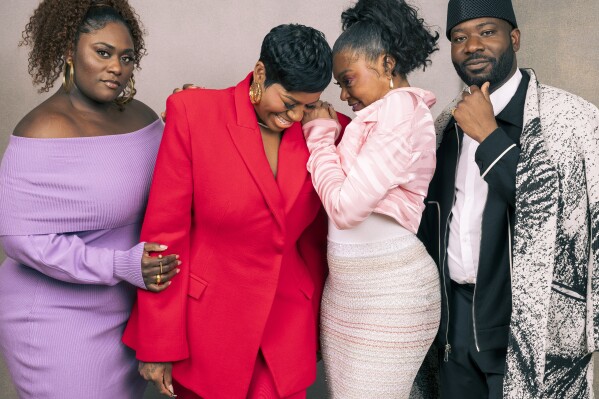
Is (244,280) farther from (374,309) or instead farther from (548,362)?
A: (548,362)

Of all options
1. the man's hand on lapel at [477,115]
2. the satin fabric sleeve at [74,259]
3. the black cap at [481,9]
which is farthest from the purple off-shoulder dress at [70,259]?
the black cap at [481,9]

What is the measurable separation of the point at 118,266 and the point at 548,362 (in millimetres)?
1435

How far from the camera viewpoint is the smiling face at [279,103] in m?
2.09

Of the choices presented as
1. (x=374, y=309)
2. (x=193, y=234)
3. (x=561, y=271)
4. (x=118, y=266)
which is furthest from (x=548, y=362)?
(x=118, y=266)

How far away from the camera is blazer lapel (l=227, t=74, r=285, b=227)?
2102mm

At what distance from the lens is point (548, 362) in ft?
7.40

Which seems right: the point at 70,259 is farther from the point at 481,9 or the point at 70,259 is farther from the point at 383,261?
the point at 481,9

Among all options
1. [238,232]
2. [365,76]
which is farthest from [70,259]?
[365,76]

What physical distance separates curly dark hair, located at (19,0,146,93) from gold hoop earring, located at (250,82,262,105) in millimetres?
546

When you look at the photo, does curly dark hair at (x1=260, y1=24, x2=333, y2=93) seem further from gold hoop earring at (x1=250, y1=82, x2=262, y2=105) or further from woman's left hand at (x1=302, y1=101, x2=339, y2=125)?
woman's left hand at (x1=302, y1=101, x2=339, y2=125)

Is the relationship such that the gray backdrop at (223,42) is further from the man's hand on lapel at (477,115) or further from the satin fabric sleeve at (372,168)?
the satin fabric sleeve at (372,168)

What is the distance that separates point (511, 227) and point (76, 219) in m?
1.42

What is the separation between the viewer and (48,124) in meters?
2.18

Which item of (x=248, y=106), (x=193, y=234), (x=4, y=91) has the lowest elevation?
(x=193, y=234)
